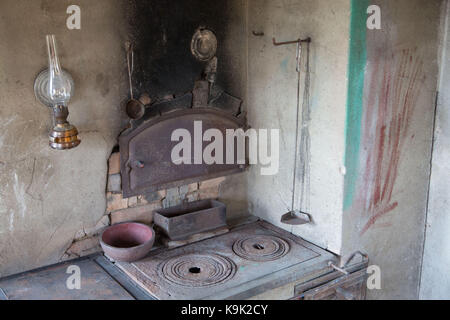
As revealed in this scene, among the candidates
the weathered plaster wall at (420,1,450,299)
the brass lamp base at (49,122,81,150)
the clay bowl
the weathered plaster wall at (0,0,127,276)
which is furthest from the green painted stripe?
the brass lamp base at (49,122,81,150)

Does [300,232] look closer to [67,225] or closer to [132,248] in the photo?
[132,248]

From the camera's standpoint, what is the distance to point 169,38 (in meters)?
2.54

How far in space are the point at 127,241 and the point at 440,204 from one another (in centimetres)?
191

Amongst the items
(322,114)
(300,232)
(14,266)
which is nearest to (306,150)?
(322,114)

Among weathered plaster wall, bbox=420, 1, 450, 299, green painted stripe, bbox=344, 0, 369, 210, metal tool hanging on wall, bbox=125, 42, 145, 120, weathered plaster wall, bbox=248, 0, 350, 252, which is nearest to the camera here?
green painted stripe, bbox=344, 0, 369, 210

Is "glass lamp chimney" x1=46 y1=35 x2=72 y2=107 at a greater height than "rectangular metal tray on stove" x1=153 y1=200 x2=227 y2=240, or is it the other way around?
"glass lamp chimney" x1=46 y1=35 x2=72 y2=107

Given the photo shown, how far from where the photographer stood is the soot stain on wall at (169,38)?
2.43m

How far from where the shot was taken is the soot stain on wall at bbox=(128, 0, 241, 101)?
243 cm

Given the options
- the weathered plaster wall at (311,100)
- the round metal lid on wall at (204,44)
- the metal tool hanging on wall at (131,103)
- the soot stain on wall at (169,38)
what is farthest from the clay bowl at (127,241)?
the round metal lid on wall at (204,44)

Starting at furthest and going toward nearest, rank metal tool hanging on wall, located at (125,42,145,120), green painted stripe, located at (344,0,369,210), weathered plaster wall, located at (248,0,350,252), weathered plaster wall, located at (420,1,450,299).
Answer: weathered plaster wall, located at (420,1,450,299) → metal tool hanging on wall, located at (125,42,145,120) → weathered plaster wall, located at (248,0,350,252) → green painted stripe, located at (344,0,369,210)

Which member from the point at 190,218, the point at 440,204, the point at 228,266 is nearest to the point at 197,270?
the point at 228,266

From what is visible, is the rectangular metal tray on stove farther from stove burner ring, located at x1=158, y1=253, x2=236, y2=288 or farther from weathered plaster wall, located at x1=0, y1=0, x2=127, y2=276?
weathered plaster wall, located at x1=0, y1=0, x2=127, y2=276

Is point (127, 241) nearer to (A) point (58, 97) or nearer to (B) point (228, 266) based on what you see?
(B) point (228, 266)

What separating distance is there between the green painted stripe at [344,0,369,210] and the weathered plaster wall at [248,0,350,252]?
3cm
